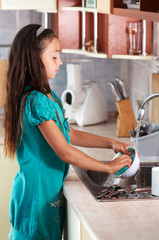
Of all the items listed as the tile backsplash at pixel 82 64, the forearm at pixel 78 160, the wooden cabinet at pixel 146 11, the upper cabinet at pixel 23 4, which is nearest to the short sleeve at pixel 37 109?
the forearm at pixel 78 160

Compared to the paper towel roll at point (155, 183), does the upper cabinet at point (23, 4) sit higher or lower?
higher

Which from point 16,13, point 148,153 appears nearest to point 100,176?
point 148,153

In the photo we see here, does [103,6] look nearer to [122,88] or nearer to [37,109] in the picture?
[122,88]

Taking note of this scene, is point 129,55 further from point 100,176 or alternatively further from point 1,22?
point 1,22

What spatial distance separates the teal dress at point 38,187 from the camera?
1.92m

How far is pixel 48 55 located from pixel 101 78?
1.61m

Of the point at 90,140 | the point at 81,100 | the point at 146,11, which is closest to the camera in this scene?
the point at 146,11

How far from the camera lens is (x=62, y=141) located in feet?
6.05

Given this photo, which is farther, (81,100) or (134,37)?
(81,100)

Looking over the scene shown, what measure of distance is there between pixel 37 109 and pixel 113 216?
488 millimetres

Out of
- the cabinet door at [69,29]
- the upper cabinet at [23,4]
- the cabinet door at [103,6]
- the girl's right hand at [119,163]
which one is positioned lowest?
the girl's right hand at [119,163]

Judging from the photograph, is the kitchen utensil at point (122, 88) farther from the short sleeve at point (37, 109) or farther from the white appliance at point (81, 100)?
the short sleeve at point (37, 109)

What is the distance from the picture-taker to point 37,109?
1848mm

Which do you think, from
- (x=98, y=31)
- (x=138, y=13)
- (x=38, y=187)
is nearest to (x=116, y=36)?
(x=98, y=31)
